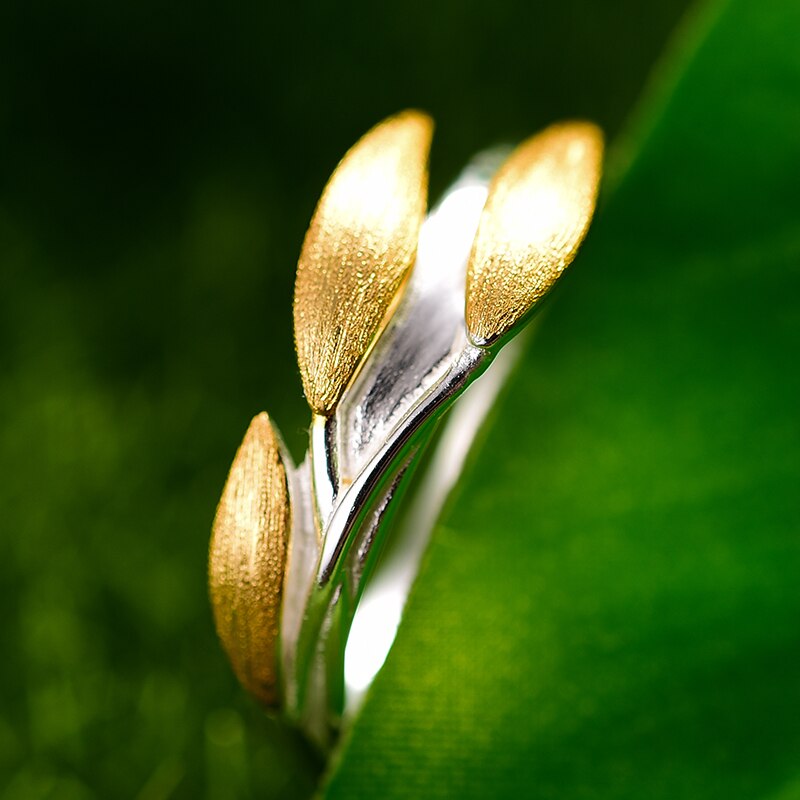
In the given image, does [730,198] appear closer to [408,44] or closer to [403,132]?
[403,132]

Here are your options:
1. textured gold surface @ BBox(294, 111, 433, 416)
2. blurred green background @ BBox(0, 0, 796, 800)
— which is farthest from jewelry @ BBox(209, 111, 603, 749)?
blurred green background @ BBox(0, 0, 796, 800)

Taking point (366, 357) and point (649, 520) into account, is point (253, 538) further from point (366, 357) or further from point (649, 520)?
point (649, 520)

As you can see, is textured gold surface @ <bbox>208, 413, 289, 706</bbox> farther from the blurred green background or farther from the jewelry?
the blurred green background

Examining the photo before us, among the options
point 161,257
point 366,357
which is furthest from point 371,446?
point 161,257

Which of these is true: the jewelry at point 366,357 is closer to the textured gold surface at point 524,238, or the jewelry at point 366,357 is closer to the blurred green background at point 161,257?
the textured gold surface at point 524,238

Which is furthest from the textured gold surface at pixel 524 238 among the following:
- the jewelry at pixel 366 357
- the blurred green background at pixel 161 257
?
the blurred green background at pixel 161 257

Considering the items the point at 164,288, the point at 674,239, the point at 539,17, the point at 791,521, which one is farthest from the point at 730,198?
the point at 164,288
